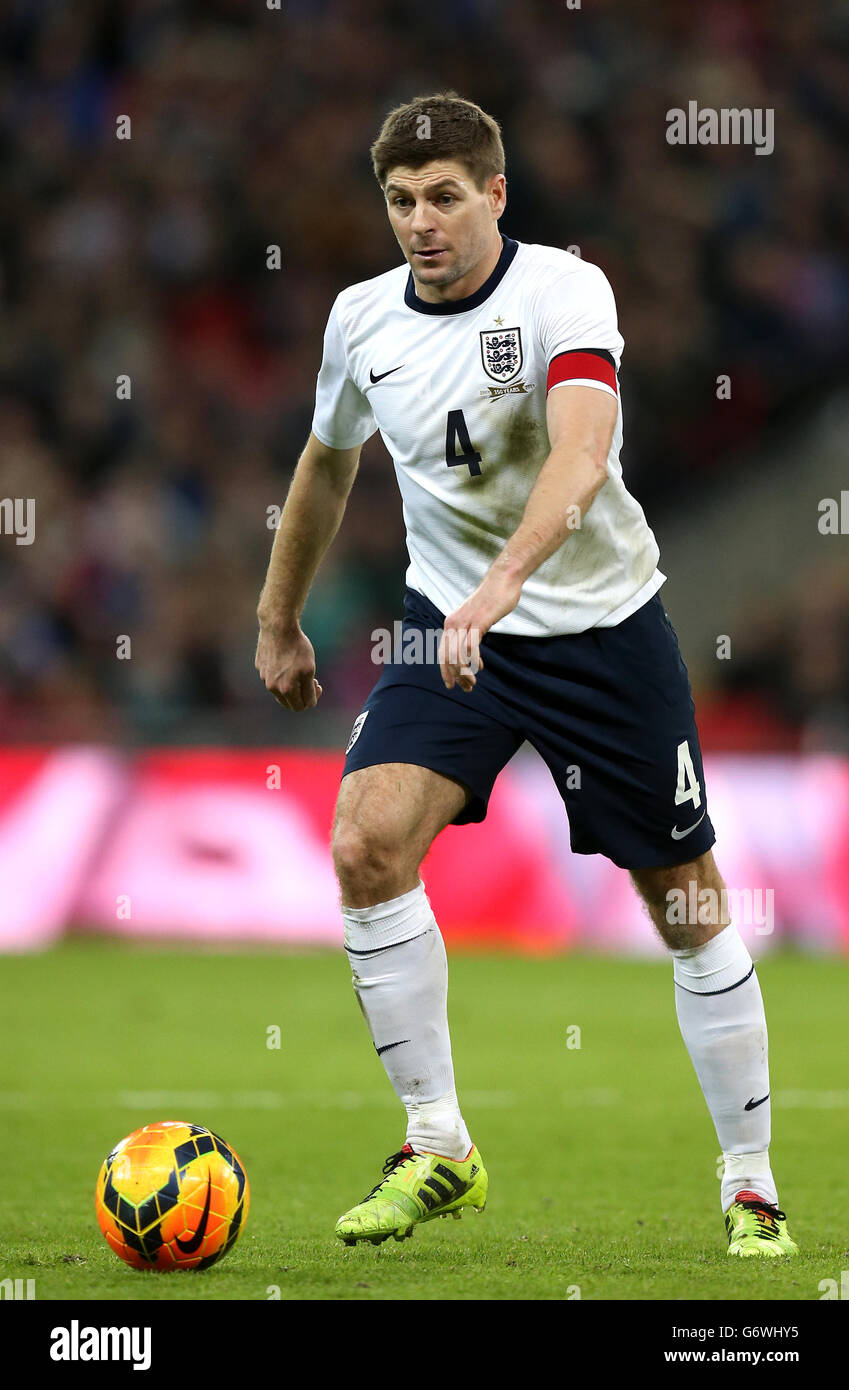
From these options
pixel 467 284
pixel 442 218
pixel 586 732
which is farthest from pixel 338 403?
pixel 586 732

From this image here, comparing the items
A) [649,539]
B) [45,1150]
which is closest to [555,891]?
[45,1150]

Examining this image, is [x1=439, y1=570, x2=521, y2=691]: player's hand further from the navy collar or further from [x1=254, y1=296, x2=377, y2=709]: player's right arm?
[x1=254, y1=296, x2=377, y2=709]: player's right arm

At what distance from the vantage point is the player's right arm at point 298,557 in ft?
15.4

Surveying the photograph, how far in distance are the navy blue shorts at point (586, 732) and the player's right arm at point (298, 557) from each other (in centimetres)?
41

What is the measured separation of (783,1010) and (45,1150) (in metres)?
4.31

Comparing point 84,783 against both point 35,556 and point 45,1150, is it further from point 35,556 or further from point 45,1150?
point 45,1150

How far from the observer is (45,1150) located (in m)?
5.82

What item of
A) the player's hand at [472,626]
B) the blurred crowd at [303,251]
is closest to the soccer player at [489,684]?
the player's hand at [472,626]

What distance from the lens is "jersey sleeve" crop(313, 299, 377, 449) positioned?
179 inches

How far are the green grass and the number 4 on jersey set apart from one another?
68.4 inches

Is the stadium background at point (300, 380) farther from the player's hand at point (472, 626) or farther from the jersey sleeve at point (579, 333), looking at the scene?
the player's hand at point (472, 626)

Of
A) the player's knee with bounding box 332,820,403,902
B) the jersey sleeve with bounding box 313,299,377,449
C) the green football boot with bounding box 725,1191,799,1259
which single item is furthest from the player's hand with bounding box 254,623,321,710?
the green football boot with bounding box 725,1191,799,1259

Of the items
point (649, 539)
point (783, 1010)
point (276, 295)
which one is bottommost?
point (783, 1010)

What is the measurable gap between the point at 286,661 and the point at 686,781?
3.41 ft
